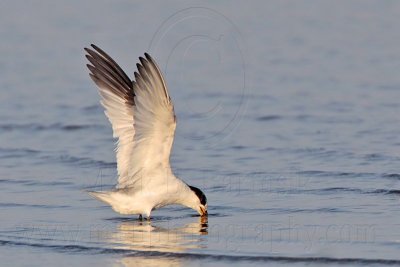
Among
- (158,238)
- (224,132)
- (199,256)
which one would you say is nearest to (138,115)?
(158,238)

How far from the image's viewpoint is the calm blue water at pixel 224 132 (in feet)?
31.9

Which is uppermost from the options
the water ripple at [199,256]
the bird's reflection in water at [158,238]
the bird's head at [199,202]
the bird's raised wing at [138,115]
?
the bird's raised wing at [138,115]

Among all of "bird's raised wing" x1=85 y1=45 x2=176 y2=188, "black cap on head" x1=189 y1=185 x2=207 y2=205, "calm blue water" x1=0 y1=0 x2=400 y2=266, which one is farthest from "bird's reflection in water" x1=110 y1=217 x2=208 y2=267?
"bird's raised wing" x1=85 y1=45 x2=176 y2=188

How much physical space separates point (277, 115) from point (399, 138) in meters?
2.16

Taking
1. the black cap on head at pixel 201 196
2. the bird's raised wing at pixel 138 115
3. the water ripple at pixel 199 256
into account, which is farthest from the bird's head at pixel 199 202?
Result: the water ripple at pixel 199 256

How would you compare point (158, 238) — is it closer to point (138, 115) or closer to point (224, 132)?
point (138, 115)

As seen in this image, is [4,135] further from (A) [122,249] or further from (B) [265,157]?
(A) [122,249]

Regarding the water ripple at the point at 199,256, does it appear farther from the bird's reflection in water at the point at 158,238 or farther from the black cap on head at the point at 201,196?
the black cap on head at the point at 201,196

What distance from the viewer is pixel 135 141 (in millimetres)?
10492

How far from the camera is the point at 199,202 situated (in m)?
10.9

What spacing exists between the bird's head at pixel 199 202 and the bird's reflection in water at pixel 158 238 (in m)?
0.08

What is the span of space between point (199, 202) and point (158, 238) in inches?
36.0

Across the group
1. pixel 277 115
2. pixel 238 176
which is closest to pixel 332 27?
pixel 277 115

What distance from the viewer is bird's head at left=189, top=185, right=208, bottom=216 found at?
10.9 meters
